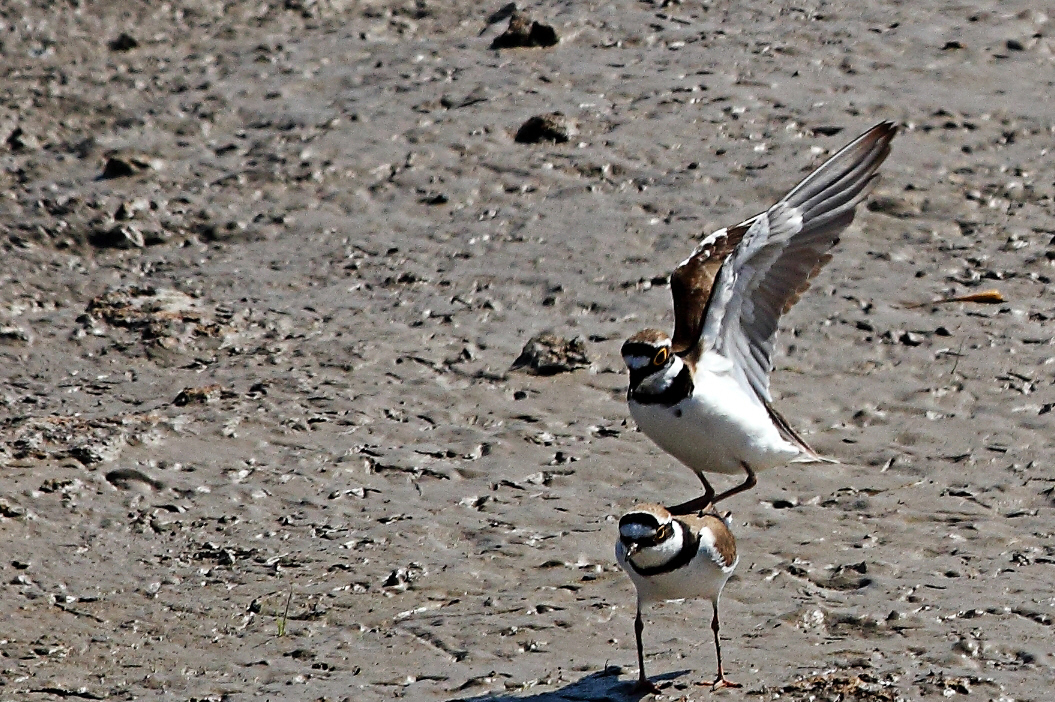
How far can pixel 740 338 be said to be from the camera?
721cm

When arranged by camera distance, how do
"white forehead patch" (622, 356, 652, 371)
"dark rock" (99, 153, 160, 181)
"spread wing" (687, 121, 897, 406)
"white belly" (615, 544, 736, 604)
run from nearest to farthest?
"white belly" (615, 544, 736, 604), "white forehead patch" (622, 356, 652, 371), "spread wing" (687, 121, 897, 406), "dark rock" (99, 153, 160, 181)

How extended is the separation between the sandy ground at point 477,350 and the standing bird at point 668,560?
27 centimetres

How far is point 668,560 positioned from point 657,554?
5cm

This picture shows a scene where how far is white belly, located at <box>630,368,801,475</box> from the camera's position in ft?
22.3

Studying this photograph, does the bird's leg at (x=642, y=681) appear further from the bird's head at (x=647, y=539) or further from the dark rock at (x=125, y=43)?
the dark rock at (x=125, y=43)

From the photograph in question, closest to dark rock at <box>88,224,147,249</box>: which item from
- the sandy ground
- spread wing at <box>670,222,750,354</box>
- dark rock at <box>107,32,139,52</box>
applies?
the sandy ground

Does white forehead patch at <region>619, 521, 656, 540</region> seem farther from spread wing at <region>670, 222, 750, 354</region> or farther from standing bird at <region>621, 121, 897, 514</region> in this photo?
spread wing at <region>670, 222, 750, 354</region>

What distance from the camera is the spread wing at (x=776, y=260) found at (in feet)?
22.8

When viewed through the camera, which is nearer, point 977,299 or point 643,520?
point 643,520

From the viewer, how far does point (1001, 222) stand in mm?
9883

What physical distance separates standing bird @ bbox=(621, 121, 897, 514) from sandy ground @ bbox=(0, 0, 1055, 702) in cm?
54

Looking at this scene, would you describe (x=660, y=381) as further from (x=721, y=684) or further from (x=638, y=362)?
(x=721, y=684)

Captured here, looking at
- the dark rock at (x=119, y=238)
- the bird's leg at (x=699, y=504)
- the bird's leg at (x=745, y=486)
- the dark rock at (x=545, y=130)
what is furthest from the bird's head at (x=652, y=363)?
the dark rock at (x=119, y=238)

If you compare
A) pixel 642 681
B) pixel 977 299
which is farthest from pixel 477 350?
pixel 642 681
